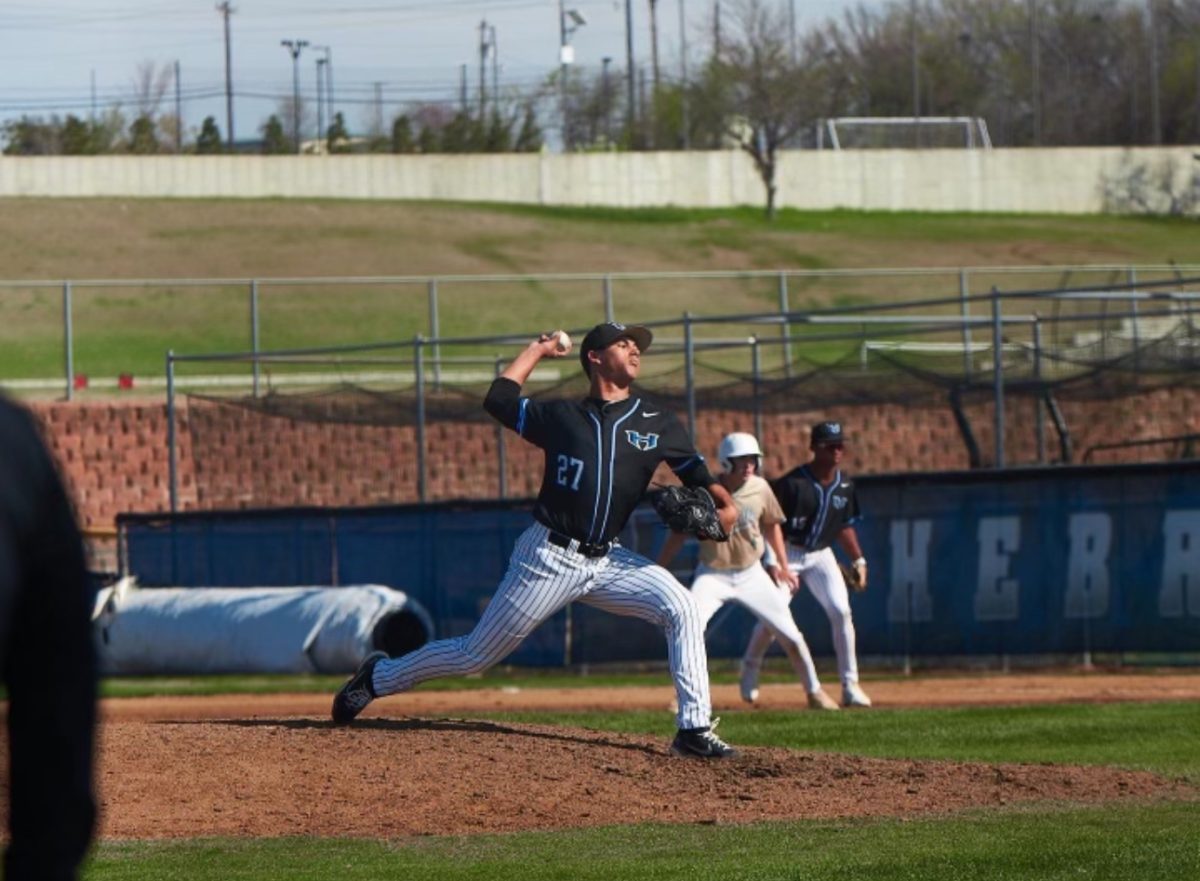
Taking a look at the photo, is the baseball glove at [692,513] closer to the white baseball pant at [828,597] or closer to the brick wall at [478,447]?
the white baseball pant at [828,597]

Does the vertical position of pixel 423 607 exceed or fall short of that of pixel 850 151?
it falls short

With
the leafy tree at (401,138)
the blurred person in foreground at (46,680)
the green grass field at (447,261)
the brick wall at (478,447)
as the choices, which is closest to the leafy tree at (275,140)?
the leafy tree at (401,138)

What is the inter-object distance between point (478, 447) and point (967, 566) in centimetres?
812

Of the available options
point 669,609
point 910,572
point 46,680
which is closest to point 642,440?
point 669,609

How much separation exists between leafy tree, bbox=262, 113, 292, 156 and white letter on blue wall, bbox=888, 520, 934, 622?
4904 cm

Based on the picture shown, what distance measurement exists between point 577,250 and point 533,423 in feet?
136

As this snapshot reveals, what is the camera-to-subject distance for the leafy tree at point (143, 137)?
6191 centimetres

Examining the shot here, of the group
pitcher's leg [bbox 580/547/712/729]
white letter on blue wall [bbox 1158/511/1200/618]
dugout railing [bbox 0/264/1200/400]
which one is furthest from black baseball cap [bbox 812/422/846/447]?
dugout railing [bbox 0/264/1200/400]

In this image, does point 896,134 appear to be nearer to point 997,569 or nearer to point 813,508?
point 997,569

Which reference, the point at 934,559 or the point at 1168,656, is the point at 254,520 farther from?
the point at 1168,656

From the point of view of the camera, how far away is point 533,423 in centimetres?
952

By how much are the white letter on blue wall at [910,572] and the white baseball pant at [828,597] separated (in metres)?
3.69

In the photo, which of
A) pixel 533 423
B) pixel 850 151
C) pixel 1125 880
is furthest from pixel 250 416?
pixel 850 151

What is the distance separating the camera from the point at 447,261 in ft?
161
